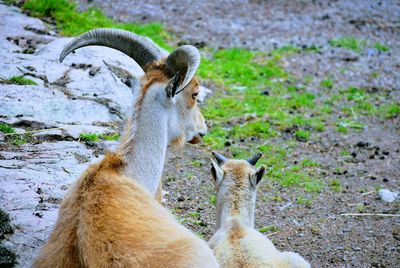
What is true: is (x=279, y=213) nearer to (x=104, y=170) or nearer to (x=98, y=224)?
(x=104, y=170)

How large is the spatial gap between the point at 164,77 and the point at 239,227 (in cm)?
193

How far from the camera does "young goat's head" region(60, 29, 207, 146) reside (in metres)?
7.55

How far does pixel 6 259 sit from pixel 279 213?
4516 mm

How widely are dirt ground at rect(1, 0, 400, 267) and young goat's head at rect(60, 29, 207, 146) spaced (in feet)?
5.68

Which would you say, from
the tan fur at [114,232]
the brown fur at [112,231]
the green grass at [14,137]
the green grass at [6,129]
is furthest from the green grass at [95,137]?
the brown fur at [112,231]

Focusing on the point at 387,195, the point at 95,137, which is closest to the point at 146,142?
the point at 95,137

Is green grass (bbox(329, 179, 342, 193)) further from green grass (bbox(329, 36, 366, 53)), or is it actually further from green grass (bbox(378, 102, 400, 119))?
green grass (bbox(329, 36, 366, 53))

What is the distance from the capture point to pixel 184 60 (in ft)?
25.1

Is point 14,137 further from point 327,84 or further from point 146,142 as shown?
point 327,84

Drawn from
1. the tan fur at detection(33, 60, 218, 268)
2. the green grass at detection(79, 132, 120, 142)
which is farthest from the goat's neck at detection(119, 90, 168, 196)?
the green grass at detection(79, 132, 120, 142)

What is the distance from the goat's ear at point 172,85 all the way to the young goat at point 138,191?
1 cm

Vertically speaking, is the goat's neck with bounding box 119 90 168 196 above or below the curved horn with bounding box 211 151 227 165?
above

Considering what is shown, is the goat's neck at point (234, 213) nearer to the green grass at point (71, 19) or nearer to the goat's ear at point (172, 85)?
the goat's ear at point (172, 85)

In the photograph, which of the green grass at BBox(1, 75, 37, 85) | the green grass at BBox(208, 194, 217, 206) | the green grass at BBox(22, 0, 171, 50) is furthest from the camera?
the green grass at BBox(22, 0, 171, 50)
